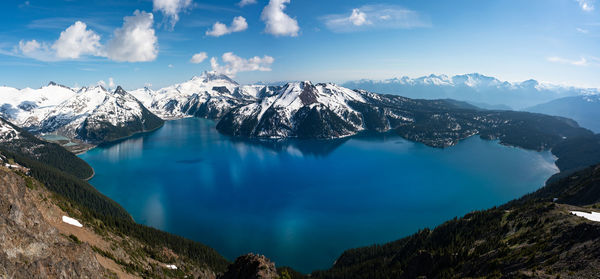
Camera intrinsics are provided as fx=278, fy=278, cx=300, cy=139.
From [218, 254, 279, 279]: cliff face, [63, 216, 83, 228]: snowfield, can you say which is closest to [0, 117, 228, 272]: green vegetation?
[63, 216, 83, 228]: snowfield

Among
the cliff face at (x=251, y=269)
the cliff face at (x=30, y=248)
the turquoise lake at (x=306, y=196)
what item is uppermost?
the cliff face at (x=30, y=248)

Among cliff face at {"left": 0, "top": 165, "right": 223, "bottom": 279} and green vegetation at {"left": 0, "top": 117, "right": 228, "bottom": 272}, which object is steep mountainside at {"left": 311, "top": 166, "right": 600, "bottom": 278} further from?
cliff face at {"left": 0, "top": 165, "right": 223, "bottom": 279}

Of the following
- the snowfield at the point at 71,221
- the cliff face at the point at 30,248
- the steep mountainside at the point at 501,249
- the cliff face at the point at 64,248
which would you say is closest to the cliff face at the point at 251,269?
the cliff face at the point at 64,248

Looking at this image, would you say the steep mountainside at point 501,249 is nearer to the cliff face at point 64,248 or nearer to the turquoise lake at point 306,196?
the turquoise lake at point 306,196

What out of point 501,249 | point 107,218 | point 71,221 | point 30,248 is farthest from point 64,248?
point 501,249

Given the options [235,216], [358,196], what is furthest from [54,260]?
[358,196]

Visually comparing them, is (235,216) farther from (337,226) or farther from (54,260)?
(54,260)
